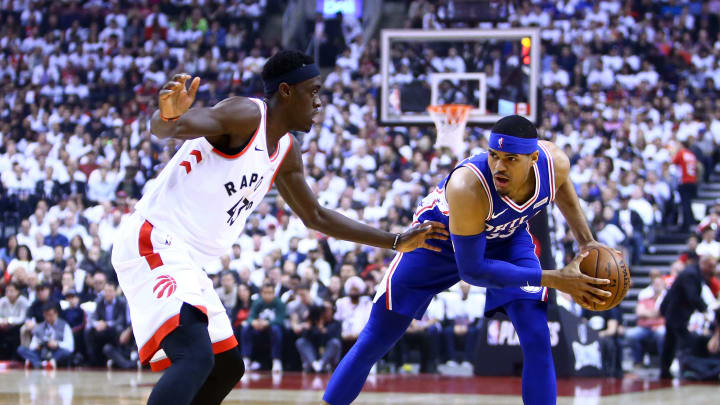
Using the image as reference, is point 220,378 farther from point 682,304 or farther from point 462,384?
point 682,304

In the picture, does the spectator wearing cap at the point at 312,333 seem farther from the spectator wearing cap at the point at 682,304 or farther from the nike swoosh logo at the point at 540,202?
the nike swoosh logo at the point at 540,202

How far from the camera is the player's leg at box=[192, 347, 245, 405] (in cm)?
380

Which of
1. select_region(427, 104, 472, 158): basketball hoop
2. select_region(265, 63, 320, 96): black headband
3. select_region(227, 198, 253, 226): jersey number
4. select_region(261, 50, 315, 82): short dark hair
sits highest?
select_region(427, 104, 472, 158): basketball hoop

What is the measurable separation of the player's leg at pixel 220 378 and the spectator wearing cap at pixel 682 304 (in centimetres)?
727

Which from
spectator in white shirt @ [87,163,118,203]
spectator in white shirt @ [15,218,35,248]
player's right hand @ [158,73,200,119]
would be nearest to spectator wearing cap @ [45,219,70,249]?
spectator in white shirt @ [15,218,35,248]

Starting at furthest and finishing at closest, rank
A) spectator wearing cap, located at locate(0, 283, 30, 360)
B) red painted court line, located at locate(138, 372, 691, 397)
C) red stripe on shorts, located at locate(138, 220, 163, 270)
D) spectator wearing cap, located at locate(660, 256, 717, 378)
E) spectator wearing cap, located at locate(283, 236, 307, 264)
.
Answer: spectator wearing cap, located at locate(283, 236, 307, 264)
spectator wearing cap, located at locate(0, 283, 30, 360)
spectator wearing cap, located at locate(660, 256, 717, 378)
red painted court line, located at locate(138, 372, 691, 397)
red stripe on shorts, located at locate(138, 220, 163, 270)

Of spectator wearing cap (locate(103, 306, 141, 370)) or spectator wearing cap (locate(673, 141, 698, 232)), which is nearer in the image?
spectator wearing cap (locate(103, 306, 141, 370))

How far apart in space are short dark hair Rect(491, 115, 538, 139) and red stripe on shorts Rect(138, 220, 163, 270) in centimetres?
162

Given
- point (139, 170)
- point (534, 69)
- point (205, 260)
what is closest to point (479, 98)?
point (534, 69)

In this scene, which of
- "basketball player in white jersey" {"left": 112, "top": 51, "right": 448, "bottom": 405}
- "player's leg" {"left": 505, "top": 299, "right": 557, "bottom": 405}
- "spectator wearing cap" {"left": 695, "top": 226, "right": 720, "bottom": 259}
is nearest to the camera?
"basketball player in white jersey" {"left": 112, "top": 51, "right": 448, "bottom": 405}

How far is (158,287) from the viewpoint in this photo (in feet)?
11.8

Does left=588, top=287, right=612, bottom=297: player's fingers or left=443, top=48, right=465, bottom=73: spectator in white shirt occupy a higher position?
left=443, top=48, right=465, bottom=73: spectator in white shirt

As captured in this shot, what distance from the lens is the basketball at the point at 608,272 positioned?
14.6 ft

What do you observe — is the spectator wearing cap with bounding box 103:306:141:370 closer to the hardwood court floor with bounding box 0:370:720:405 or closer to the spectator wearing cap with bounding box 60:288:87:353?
the spectator wearing cap with bounding box 60:288:87:353
